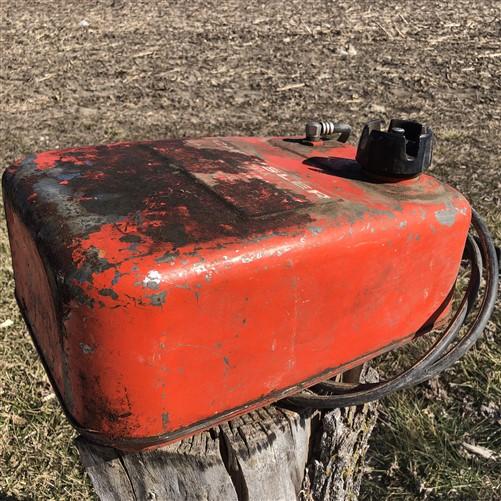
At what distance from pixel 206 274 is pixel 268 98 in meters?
3.61

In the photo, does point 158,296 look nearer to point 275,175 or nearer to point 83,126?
point 275,175

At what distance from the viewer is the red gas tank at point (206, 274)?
77 cm

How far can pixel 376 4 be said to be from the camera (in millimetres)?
5656

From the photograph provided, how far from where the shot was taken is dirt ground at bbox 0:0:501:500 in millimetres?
1857

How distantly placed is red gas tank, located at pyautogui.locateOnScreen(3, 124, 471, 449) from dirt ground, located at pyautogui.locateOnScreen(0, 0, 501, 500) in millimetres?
969

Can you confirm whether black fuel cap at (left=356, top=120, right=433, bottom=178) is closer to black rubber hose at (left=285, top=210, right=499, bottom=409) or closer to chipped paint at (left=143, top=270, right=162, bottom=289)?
black rubber hose at (left=285, top=210, right=499, bottom=409)

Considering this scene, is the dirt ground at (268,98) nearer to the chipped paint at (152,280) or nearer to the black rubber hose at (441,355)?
the black rubber hose at (441,355)

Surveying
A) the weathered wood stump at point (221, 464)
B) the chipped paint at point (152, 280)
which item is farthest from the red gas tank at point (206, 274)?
the weathered wood stump at point (221, 464)

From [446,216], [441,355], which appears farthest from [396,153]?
[441,355]

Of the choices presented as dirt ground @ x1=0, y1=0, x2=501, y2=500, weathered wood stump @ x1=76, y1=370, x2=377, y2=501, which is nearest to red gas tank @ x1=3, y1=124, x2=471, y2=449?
weathered wood stump @ x1=76, y1=370, x2=377, y2=501

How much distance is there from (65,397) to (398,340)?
0.59 meters

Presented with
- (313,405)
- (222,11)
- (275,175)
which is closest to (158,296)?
(275,175)

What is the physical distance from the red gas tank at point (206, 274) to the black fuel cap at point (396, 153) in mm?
25

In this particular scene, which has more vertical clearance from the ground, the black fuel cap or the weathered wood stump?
the black fuel cap
